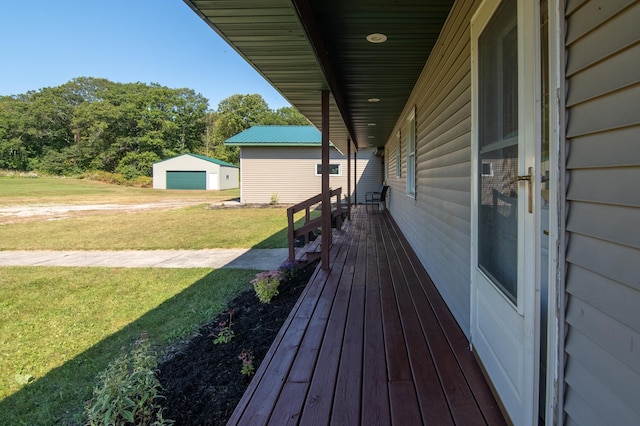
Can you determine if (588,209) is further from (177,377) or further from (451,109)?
(177,377)

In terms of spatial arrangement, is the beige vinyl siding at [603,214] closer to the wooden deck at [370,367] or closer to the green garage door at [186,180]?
the wooden deck at [370,367]

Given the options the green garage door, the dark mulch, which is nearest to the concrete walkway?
the dark mulch

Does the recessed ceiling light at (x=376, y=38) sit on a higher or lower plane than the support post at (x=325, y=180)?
higher

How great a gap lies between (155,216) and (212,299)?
9736 millimetres

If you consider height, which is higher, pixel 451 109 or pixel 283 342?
pixel 451 109

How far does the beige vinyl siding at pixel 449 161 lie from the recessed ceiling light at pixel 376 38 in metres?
0.51

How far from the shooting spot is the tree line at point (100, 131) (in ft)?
125

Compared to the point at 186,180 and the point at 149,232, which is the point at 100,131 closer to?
the point at 186,180

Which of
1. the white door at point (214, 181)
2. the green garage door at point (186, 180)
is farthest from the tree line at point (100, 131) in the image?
the white door at point (214, 181)

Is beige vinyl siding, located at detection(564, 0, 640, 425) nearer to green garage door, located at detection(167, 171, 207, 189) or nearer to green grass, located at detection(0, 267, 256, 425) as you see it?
green grass, located at detection(0, 267, 256, 425)

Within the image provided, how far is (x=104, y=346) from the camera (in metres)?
3.10

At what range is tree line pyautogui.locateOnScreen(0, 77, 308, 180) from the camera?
38219 millimetres


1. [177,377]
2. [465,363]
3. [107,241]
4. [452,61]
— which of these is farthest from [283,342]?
[107,241]

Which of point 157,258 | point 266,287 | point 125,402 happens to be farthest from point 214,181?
point 125,402
